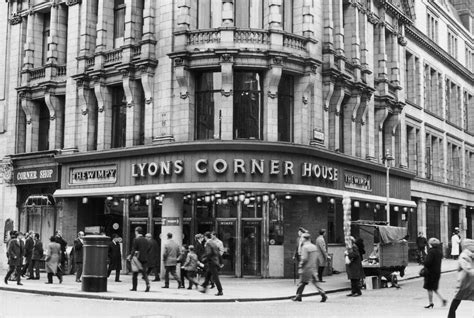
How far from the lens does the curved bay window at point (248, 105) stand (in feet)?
87.2

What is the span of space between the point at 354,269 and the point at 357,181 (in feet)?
36.4

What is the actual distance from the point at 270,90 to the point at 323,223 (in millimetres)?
6516

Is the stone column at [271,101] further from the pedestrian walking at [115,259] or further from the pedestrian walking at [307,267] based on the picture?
the pedestrian walking at [307,267]

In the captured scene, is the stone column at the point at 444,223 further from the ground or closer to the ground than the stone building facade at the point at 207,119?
closer to the ground

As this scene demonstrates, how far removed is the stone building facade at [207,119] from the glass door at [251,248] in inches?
2.3

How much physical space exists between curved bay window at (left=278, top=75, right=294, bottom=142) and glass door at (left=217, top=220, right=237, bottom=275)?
4.27 m

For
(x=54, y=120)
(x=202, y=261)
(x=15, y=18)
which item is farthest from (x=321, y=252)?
(x=15, y=18)

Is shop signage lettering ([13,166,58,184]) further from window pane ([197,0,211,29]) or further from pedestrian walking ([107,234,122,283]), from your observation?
window pane ([197,0,211,29])

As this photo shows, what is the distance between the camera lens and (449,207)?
48562 mm

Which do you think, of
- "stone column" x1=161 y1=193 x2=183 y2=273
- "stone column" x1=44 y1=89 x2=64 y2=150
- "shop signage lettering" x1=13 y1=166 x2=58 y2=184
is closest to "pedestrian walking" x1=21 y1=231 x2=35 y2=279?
"stone column" x1=161 y1=193 x2=183 y2=273

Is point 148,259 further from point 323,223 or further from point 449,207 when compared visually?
point 449,207

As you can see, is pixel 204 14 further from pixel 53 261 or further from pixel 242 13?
pixel 53 261

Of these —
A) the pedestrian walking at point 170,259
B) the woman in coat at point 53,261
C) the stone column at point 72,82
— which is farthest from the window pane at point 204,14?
the woman in coat at point 53,261

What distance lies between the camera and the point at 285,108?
1083 inches
